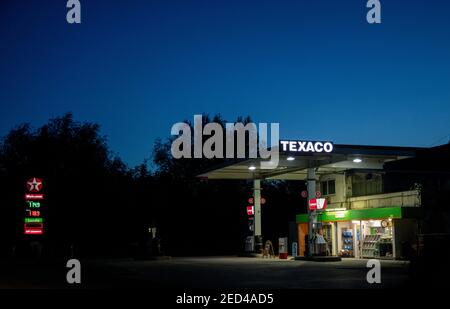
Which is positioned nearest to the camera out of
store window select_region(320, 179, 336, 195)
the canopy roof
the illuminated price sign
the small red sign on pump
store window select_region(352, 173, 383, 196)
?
the canopy roof

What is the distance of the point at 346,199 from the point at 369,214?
495 cm

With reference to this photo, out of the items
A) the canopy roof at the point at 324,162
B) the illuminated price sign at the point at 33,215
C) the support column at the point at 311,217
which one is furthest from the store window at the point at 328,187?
the illuminated price sign at the point at 33,215

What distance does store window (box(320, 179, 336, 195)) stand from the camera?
45375 millimetres

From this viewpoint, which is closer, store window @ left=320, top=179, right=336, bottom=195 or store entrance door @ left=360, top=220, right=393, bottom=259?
store entrance door @ left=360, top=220, right=393, bottom=259

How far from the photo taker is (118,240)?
6306 centimetres

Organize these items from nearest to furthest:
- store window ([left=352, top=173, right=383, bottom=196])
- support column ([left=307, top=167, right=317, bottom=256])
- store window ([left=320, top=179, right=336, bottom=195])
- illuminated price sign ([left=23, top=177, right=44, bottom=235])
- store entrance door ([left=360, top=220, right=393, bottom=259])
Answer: store entrance door ([left=360, top=220, right=393, bottom=259])
support column ([left=307, top=167, right=317, bottom=256])
store window ([left=352, top=173, right=383, bottom=196])
store window ([left=320, top=179, right=336, bottom=195])
illuminated price sign ([left=23, top=177, right=44, bottom=235])

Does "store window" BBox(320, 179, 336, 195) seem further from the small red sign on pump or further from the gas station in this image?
the small red sign on pump

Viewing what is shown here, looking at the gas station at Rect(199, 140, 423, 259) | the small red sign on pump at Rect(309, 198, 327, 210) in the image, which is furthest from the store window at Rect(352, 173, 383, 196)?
the small red sign on pump at Rect(309, 198, 327, 210)

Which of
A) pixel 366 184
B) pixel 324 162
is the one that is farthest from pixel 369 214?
pixel 324 162

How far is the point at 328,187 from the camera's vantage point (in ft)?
151

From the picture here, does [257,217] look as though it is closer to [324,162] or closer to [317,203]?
[324,162]
